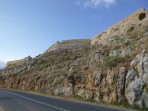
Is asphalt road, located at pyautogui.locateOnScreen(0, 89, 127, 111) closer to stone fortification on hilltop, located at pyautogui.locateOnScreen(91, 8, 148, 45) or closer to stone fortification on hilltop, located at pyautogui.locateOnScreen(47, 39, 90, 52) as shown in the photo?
stone fortification on hilltop, located at pyautogui.locateOnScreen(91, 8, 148, 45)

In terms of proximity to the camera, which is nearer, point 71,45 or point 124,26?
point 124,26

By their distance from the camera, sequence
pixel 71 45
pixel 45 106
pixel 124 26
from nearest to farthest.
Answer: pixel 45 106, pixel 124 26, pixel 71 45

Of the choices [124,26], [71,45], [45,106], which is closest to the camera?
[45,106]

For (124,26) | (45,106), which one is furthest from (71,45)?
(45,106)

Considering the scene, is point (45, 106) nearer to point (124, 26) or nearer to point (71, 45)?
point (124, 26)

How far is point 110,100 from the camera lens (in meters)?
28.7

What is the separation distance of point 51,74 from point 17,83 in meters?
14.4

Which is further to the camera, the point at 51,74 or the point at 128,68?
the point at 51,74

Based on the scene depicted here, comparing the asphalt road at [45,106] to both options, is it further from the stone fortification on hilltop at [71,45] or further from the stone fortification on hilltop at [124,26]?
the stone fortification on hilltop at [71,45]

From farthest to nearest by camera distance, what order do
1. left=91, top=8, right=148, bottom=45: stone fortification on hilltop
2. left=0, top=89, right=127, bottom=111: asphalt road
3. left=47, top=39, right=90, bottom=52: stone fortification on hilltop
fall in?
left=47, top=39, right=90, bottom=52: stone fortification on hilltop
left=91, top=8, right=148, bottom=45: stone fortification on hilltop
left=0, top=89, right=127, bottom=111: asphalt road

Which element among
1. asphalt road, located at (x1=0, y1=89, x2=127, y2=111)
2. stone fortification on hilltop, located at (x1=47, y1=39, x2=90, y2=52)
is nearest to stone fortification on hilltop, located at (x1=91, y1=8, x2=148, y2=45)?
stone fortification on hilltop, located at (x1=47, y1=39, x2=90, y2=52)

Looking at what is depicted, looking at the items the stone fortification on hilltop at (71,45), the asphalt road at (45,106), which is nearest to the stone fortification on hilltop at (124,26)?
the stone fortification on hilltop at (71,45)

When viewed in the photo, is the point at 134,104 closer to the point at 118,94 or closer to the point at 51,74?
the point at 118,94

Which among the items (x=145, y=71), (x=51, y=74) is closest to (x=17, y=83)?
(x=51, y=74)
